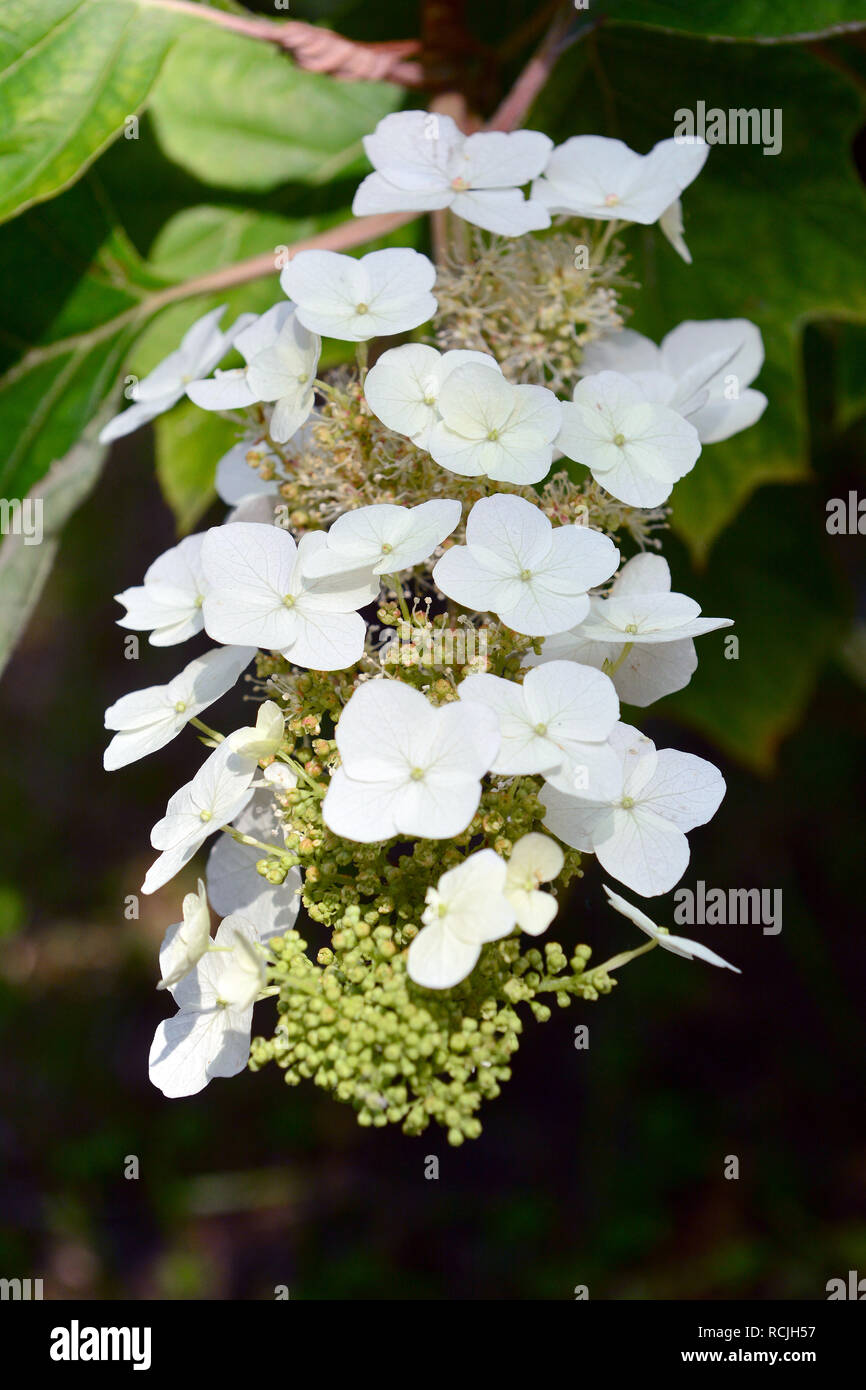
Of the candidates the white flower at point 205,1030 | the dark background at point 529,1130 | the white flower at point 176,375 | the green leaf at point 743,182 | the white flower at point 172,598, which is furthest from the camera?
the dark background at point 529,1130

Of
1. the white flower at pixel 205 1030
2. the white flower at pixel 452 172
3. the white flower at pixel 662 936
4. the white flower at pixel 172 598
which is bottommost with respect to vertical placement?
the white flower at pixel 205 1030

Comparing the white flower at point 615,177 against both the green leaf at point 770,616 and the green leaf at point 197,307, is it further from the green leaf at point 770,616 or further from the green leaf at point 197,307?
the green leaf at point 770,616

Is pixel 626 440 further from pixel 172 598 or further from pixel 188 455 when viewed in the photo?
pixel 188 455

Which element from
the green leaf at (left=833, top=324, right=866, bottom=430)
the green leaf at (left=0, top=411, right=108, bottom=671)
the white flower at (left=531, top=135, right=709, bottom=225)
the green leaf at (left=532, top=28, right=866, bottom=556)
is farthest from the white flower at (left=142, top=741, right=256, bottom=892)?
the green leaf at (left=833, top=324, right=866, bottom=430)

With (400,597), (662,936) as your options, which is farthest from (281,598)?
(662,936)

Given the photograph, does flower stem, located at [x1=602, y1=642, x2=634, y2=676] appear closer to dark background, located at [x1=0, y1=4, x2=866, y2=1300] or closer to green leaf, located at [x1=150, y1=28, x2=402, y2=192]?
green leaf, located at [x1=150, y1=28, x2=402, y2=192]

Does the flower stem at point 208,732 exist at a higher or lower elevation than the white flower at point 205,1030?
higher

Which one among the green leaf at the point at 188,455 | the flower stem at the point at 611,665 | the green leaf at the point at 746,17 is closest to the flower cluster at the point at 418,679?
the flower stem at the point at 611,665
